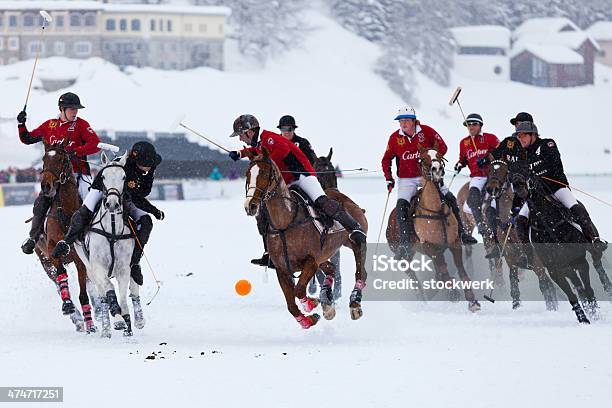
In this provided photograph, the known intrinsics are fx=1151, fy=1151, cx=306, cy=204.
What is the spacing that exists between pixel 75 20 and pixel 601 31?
61510mm

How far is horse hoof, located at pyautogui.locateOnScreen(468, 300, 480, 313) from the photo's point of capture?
14562 mm

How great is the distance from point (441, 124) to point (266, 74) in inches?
717

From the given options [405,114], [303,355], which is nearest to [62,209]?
[303,355]

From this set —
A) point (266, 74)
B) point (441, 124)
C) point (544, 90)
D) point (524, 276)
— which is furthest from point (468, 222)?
point (544, 90)

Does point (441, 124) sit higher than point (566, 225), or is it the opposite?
point (566, 225)

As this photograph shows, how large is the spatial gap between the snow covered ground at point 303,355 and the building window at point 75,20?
312 ft

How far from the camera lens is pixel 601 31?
134 m

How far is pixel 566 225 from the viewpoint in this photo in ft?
43.3

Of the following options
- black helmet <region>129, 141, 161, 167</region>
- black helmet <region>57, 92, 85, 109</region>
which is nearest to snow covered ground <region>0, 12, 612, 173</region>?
black helmet <region>57, 92, 85, 109</region>

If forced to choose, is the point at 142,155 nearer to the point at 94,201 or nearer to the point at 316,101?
the point at 94,201

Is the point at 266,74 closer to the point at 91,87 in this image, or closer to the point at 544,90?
the point at 91,87

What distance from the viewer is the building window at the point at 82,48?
4269 inches

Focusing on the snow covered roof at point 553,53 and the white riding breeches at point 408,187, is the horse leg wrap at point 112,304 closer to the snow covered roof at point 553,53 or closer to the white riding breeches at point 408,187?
the white riding breeches at point 408,187

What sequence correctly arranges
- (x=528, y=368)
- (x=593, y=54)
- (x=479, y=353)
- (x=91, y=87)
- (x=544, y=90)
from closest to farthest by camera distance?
(x=528, y=368) → (x=479, y=353) → (x=91, y=87) → (x=544, y=90) → (x=593, y=54)
